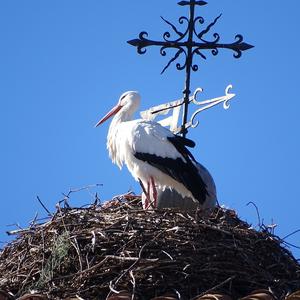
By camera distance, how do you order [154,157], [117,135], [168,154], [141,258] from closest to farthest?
[141,258], [168,154], [154,157], [117,135]

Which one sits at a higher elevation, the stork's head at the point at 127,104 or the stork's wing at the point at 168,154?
the stork's head at the point at 127,104

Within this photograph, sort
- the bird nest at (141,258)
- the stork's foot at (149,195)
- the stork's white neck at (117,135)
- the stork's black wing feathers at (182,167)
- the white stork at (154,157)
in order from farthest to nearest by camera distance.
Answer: the stork's white neck at (117,135), the white stork at (154,157), the stork's black wing feathers at (182,167), the stork's foot at (149,195), the bird nest at (141,258)

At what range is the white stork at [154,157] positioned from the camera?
9.89m

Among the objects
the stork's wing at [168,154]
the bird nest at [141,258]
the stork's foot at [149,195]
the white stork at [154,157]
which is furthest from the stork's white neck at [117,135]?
the bird nest at [141,258]

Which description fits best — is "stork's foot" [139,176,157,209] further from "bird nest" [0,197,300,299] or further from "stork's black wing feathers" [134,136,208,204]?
"bird nest" [0,197,300,299]

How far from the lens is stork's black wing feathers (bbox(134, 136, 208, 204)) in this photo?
9727 mm

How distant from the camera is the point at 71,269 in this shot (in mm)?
7734

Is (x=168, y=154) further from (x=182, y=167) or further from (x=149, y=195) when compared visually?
(x=149, y=195)

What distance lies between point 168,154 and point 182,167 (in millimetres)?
223

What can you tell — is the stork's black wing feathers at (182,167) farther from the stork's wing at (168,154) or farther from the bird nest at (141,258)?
the bird nest at (141,258)

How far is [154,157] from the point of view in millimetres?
10328

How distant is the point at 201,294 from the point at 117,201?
8.16ft

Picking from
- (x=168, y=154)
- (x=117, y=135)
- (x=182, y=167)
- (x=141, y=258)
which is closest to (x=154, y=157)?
(x=168, y=154)

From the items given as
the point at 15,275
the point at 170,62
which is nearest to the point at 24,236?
the point at 15,275
